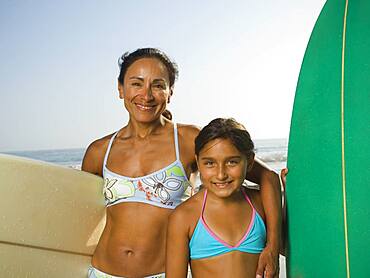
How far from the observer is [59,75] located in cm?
1523

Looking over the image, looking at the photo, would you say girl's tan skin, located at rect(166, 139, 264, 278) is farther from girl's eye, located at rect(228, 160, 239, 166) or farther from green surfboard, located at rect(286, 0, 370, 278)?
green surfboard, located at rect(286, 0, 370, 278)

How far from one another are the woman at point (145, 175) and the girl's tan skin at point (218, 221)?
0.14m

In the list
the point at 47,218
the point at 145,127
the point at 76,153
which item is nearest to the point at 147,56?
the point at 145,127

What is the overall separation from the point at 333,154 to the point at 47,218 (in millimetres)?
1096

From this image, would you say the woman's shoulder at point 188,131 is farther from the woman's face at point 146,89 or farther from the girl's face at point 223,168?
the girl's face at point 223,168

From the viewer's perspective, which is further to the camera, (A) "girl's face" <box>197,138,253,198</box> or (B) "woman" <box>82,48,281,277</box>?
(B) "woman" <box>82,48,281,277</box>

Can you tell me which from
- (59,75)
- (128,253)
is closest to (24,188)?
(128,253)

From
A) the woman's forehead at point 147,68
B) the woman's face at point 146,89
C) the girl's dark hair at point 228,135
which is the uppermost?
the woman's forehead at point 147,68

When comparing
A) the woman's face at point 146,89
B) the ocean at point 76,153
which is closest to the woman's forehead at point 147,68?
the woman's face at point 146,89

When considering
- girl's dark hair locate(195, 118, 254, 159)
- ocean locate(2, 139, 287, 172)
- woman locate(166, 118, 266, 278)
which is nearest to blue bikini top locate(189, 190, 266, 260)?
woman locate(166, 118, 266, 278)

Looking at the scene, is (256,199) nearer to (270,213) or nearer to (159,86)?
(270,213)

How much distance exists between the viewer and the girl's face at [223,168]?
154 cm

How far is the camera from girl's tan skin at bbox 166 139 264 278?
1.53 meters

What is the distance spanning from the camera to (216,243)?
1544 mm
